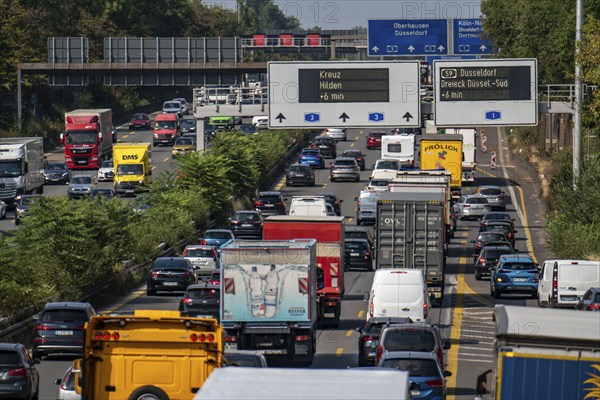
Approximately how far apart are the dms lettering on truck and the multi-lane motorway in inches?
58.7

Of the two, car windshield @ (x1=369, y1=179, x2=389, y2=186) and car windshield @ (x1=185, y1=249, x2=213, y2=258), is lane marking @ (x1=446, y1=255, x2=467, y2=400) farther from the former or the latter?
car windshield @ (x1=369, y1=179, x2=389, y2=186)

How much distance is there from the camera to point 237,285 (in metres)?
31.0

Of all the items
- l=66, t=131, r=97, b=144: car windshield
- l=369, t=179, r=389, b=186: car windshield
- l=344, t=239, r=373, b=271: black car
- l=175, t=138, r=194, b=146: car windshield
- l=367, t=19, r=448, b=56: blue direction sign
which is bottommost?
l=344, t=239, r=373, b=271: black car

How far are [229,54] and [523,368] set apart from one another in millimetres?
77845

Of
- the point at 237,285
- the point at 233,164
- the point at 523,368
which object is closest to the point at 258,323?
the point at 237,285

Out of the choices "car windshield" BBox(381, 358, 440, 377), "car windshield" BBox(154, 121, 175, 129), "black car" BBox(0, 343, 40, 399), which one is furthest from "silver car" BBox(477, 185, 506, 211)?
"black car" BBox(0, 343, 40, 399)

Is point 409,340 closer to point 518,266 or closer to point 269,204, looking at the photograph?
point 518,266

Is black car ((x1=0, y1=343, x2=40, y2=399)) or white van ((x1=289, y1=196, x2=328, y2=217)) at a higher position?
white van ((x1=289, y1=196, x2=328, y2=217))

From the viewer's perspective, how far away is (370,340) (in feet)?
97.1

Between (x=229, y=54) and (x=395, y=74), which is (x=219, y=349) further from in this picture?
(x=229, y=54)

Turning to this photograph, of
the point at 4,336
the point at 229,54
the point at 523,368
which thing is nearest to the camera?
the point at 523,368

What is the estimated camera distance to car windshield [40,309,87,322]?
31.8 meters

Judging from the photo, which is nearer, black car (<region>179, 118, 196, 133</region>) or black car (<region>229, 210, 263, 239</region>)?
black car (<region>229, 210, 263, 239</region>)

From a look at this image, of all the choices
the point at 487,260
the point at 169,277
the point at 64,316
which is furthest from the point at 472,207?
the point at 64,316
